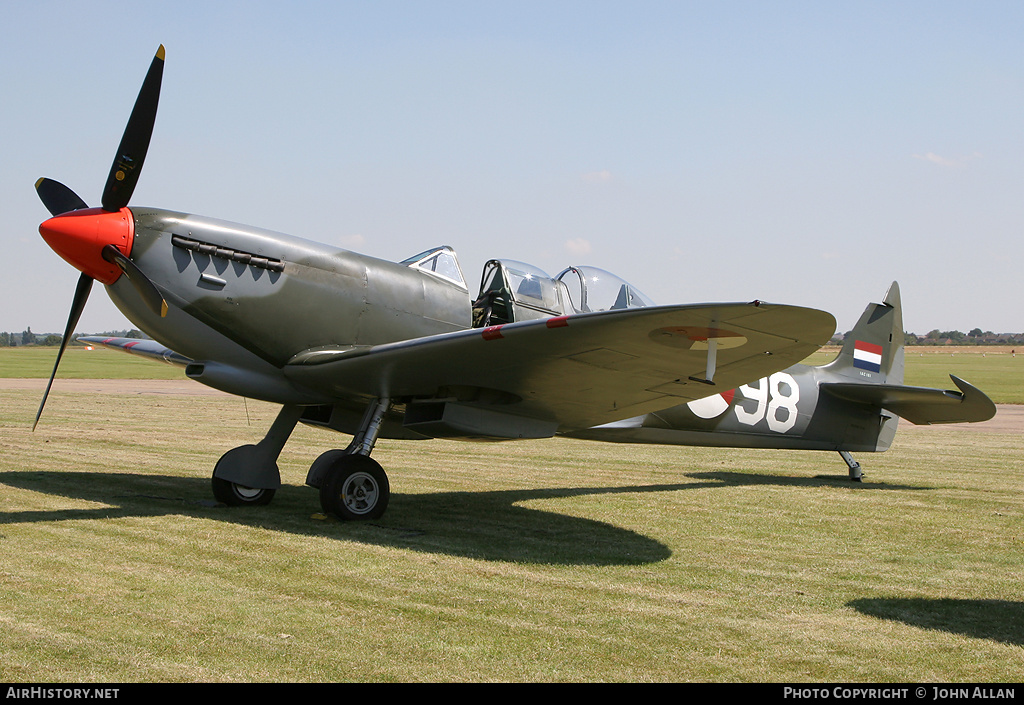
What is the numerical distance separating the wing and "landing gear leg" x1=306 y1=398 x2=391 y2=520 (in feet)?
0.92

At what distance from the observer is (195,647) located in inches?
146

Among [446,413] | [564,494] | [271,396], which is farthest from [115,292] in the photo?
[564,494]

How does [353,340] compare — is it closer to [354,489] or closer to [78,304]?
[354,489]

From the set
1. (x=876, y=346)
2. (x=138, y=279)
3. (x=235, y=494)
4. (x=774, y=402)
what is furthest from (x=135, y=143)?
(x=876, y=346)

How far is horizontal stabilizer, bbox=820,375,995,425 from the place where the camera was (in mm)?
9625

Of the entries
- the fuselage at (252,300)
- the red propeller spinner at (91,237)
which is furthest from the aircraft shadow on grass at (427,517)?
the red propeller spinner at (91,237)

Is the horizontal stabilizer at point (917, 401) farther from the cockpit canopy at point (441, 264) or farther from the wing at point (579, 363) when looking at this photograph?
the cockpit canopy at point (441, 264)

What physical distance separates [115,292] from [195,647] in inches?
164

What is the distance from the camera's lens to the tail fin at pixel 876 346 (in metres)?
11.0

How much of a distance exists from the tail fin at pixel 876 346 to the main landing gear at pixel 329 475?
620cm

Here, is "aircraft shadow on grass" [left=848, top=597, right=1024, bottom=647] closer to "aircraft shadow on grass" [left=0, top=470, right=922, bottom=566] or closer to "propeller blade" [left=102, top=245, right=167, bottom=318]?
"aircraft shadow on grass" [left=0, top=470, right=922, bottom=566]

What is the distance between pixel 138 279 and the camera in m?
6.70

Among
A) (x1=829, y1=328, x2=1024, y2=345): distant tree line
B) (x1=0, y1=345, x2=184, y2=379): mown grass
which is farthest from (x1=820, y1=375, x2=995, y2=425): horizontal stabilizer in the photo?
(x1=829, y1=328, x2=1024, y2=345): distant tree line
